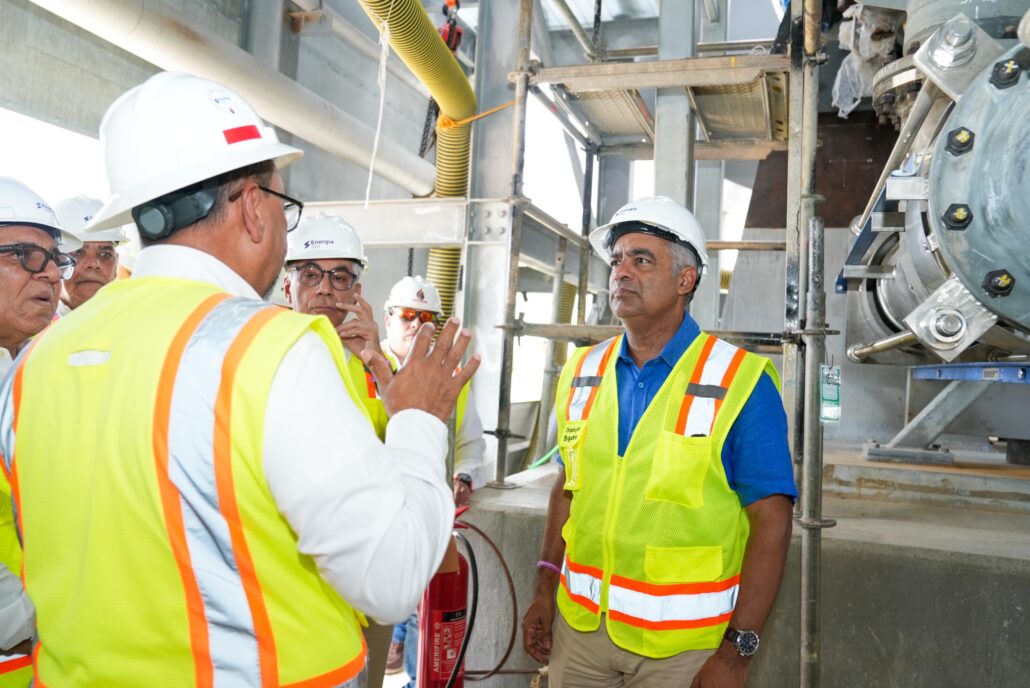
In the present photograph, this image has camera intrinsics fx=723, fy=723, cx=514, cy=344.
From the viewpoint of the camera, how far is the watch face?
5.93 ft

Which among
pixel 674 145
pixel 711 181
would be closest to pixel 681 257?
pixel 674 145

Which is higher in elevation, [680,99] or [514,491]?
[680,99]

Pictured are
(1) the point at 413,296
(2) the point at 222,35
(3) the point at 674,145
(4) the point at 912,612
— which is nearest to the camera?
(4) the point at 912,612

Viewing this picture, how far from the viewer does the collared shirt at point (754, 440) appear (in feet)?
6.20

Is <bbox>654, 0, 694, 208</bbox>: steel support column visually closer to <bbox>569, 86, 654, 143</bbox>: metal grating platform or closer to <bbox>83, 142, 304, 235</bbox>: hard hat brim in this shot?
<bbox>569, 86, 654, 143</bbox>: metal grating platform

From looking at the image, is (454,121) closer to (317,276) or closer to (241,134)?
(317,276)

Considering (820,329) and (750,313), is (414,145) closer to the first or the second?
(750,313)

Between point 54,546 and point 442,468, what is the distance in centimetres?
58

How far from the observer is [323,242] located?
9.11 ft

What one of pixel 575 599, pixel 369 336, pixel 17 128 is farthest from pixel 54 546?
pixel 17 128

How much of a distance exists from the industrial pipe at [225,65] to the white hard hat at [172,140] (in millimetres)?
3248

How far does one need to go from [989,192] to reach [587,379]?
119 centimetres

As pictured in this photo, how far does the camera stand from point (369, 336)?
2.19 meters

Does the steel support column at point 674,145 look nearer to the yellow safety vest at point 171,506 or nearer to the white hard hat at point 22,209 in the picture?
the white hard hat at point 22,209
